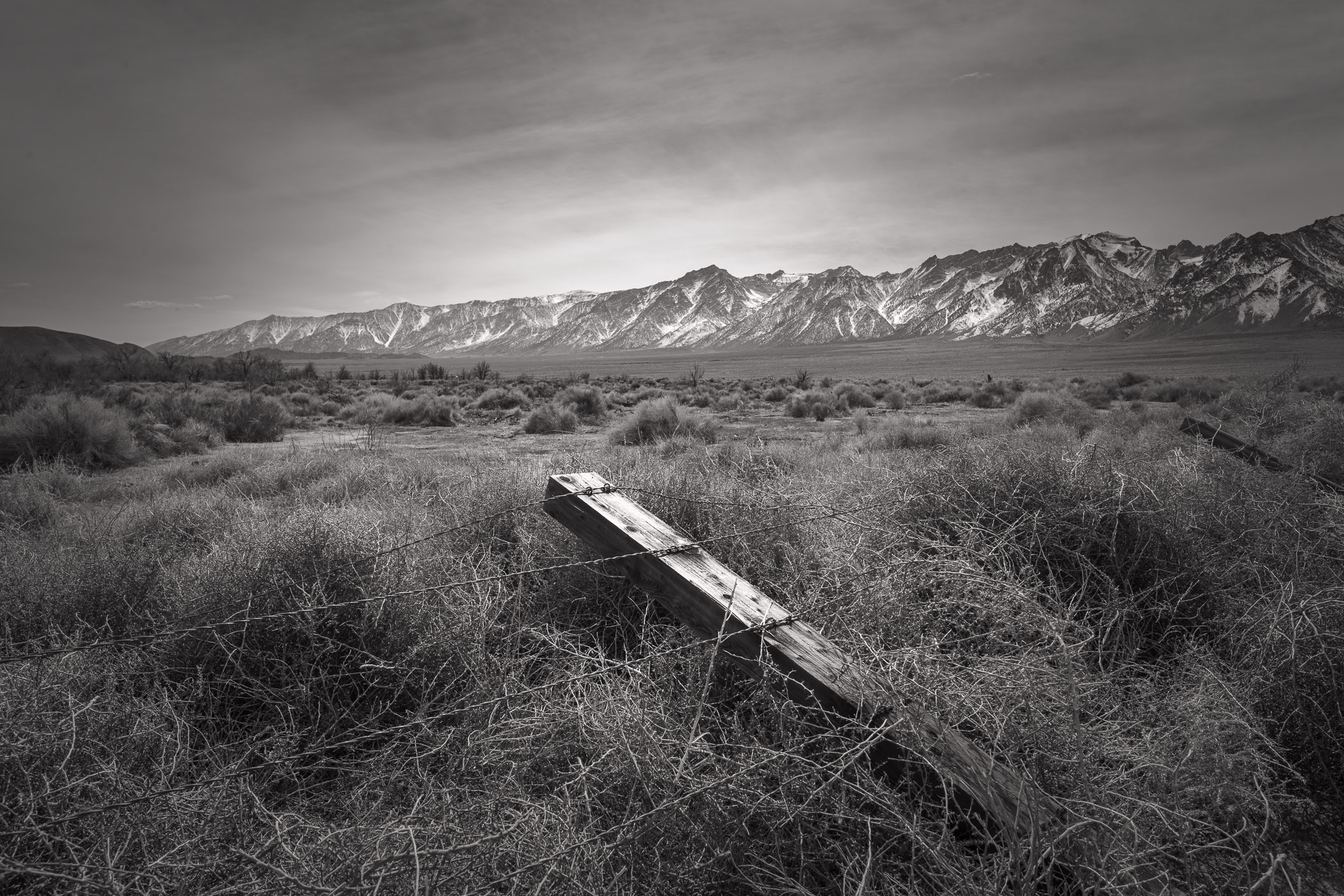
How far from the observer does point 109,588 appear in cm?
329

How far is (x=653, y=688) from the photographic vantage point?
9.14 feet

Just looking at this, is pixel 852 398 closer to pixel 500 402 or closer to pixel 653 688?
pixel 500 402

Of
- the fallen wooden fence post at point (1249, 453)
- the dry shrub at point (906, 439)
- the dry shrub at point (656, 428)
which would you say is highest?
the fallen wooden fence post at point (1249, 453)

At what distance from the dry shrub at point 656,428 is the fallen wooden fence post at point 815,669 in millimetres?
9218

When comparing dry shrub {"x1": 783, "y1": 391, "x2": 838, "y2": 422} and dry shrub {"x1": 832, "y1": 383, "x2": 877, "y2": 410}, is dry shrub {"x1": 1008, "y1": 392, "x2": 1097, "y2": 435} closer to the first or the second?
dry shrub {"x1": 783, "y1": 391, "x2": 838, "y2": 422}

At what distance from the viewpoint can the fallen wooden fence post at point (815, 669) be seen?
184 cm

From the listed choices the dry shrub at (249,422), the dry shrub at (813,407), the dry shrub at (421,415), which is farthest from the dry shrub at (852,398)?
Result: the dry shrub at (249,422)

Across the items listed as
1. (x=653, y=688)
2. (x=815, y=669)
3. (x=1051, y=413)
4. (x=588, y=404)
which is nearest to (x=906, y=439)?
(x=1051, y=413)

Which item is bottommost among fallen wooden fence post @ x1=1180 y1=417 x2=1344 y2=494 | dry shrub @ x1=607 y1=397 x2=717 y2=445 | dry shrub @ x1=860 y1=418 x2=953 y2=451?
dry shrub @ x1=860 y1=418 x2=953 y2=451

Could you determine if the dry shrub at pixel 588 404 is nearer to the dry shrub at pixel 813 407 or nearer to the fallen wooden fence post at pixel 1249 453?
the dry shrub at pixel 813 407

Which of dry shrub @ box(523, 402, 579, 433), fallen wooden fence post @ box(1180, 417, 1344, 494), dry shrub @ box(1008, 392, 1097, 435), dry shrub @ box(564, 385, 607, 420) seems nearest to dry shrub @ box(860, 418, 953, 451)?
dry shrub @ box(1008, 392, 1097, 435)

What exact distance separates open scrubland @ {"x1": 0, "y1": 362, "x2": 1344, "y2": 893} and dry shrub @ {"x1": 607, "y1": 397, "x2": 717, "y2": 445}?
689cm

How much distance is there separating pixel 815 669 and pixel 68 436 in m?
12.1

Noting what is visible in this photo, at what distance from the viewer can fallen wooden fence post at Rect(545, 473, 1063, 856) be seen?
184 centimetres
